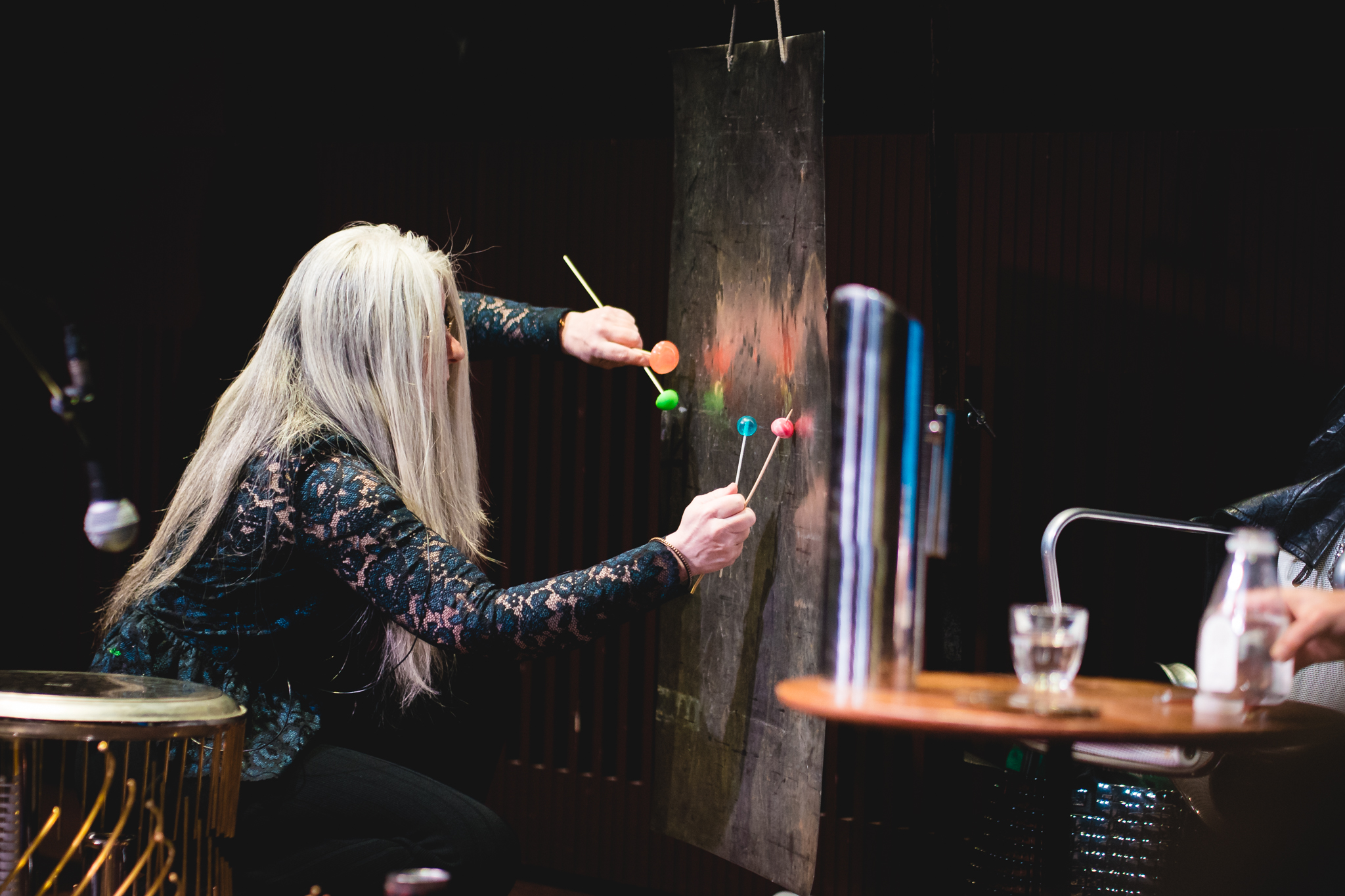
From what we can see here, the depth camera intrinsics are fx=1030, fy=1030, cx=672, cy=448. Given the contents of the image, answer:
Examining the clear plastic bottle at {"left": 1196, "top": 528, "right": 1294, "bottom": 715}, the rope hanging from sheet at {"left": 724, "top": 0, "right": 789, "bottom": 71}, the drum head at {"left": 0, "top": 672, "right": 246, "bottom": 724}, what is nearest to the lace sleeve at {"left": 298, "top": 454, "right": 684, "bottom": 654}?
the drum head at {"left": 0, "top": 672, "right": 246, "bottom": 724}

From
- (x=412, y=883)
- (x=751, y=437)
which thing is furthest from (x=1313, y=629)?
(x=412, y=883)

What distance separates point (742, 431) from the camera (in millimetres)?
1794

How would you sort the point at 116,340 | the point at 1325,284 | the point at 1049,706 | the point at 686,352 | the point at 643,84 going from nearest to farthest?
the point at 1049,706
the point at 686,352
the point at 1325,284
the point at 643,84
the point at 116,340

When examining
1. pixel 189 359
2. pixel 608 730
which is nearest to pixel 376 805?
pixel 608 730

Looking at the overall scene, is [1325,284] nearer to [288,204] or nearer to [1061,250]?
[1061,250]

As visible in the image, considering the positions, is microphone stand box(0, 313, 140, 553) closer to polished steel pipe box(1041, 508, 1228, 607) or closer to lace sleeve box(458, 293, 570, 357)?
lace sleeve box(458, 293, 570, 357)

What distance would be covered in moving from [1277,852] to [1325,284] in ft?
4.51

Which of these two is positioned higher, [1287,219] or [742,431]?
[1287,219]

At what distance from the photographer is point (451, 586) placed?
5.07ft

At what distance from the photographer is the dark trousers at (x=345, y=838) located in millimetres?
1583

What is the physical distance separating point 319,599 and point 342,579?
134mm

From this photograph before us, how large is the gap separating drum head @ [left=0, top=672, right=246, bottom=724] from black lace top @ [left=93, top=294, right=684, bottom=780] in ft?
0.48

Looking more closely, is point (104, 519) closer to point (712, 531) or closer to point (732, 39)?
point (712, 531)

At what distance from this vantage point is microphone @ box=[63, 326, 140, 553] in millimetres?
1236
